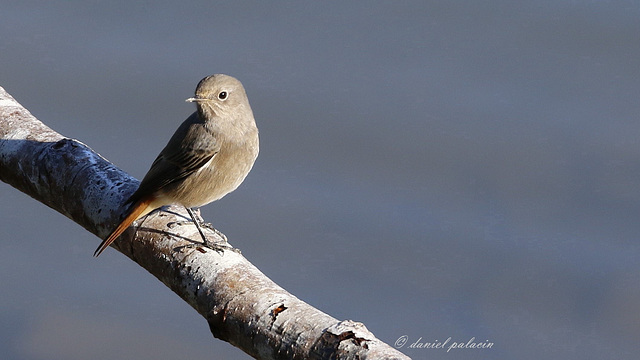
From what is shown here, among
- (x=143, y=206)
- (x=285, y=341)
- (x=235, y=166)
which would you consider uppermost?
(x=235, y=166)

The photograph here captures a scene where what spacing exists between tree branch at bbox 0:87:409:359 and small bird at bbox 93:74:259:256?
0.50 feet

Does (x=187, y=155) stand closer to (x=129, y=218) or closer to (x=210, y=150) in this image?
(x=210, y=150)

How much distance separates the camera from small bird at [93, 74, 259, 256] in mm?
4477

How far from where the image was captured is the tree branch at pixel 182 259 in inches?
122

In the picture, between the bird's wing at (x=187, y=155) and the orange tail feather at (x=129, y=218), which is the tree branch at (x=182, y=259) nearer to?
the orange tail feather at (x=129, y=218)

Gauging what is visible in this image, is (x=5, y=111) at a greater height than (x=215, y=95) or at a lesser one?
lesser

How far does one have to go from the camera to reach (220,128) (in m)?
4.55

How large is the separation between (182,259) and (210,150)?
0.96 meters

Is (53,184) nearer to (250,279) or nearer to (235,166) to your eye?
(235,166)

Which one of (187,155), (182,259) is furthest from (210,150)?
(182,259)

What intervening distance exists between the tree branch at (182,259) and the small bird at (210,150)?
0.15 m

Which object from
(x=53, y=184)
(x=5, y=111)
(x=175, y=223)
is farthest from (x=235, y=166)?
(x=5, y=111)

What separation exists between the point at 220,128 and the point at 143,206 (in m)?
0.73

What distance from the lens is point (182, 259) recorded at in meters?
3.68
